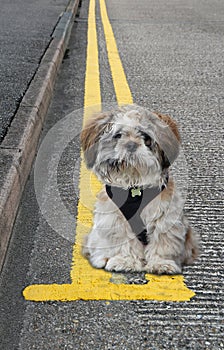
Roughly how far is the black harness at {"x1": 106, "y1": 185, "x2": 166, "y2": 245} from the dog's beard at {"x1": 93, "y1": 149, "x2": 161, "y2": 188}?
71mm

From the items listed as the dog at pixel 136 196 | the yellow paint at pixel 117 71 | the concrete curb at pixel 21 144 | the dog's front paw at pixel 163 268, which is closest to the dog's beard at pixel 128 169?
the dog at pixel 136 196

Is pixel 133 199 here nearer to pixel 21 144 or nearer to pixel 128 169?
pixel 128 169

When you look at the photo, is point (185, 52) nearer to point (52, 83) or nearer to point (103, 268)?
point (52, 83)

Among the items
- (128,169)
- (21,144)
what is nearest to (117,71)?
(21,144)

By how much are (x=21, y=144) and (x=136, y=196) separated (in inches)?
64.3

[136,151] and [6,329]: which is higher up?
[136,151]

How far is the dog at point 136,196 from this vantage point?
98.8 inches

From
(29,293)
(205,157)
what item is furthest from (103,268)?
(205,157)

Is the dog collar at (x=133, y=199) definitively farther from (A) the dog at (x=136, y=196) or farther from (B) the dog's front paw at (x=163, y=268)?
(B) the dog's front paw at (x=163, y=268)

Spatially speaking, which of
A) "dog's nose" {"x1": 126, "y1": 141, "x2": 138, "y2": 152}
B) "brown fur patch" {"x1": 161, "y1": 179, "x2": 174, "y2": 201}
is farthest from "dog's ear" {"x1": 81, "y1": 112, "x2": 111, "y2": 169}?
"brown fur patch" {"x1": 161, "y1": 179, "x2": 174, "y2": 201}

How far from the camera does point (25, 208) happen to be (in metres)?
3.65

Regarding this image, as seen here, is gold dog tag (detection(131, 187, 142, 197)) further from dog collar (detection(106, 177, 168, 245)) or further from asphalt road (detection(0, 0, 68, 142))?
asphalt road (detection(0, 0, 68, 142))

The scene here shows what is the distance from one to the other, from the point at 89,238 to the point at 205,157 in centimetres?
174

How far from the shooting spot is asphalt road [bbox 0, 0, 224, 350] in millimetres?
2414
